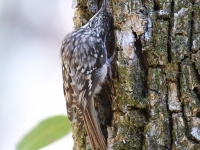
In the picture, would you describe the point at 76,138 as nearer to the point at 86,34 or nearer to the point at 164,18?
the point at 86,34

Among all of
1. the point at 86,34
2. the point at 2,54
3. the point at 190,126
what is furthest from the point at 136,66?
the point at 2,54

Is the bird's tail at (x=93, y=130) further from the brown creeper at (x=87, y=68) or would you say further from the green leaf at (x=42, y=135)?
the green leaf at (x=42, y=135)

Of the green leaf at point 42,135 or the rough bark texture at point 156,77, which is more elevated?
the rough bark texture at point 156,77

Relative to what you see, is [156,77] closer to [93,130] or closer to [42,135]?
[93,130]

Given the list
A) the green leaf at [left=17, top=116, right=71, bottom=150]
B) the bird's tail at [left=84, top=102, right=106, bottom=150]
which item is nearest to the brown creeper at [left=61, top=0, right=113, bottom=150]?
the bird's tail at [left=84, top=102, right=106, bottom=150]

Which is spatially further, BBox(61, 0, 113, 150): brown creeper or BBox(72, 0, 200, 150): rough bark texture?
BBox(61, 0, 113, 150): brown creeper

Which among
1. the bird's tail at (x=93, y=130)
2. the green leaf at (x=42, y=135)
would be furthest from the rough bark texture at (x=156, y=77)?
the green leaf at (x=42, y=135)

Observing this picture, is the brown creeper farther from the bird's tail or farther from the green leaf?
the green leaf
